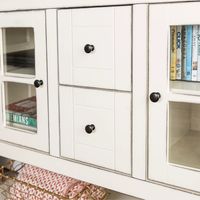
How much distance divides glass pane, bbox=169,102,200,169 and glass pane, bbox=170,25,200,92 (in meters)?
0.06

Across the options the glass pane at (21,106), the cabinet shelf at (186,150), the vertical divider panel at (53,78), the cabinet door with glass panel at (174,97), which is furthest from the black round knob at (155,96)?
the glass pane at (21,106)

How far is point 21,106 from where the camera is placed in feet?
4.52

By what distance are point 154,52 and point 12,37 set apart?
1.90 feet

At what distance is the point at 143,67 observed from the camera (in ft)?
3.30

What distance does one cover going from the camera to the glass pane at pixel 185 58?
3.14ft

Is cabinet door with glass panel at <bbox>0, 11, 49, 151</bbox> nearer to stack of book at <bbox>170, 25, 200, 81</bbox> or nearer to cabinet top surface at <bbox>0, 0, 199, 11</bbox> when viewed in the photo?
cabinet top surface at <bbox>0, 0, 199, 11</bbox>

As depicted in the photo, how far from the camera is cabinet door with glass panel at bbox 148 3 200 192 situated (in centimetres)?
95

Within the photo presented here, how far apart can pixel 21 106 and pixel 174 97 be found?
0.61 m

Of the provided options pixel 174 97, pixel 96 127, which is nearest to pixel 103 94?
pixel 96 127

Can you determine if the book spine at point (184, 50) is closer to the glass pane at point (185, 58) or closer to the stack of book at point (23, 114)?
the glass pane at point (185, 58)

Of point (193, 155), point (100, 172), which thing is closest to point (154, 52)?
point (193, 155)

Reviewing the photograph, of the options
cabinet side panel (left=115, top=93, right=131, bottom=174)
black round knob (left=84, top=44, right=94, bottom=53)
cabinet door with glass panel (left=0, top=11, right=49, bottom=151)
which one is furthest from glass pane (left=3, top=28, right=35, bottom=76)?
cabinet side panel (left=115, top=93, right=131, bottom=174)

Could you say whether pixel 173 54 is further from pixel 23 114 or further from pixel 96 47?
pixel 23 114

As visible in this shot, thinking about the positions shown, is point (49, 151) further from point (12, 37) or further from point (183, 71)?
point (183, 71)
